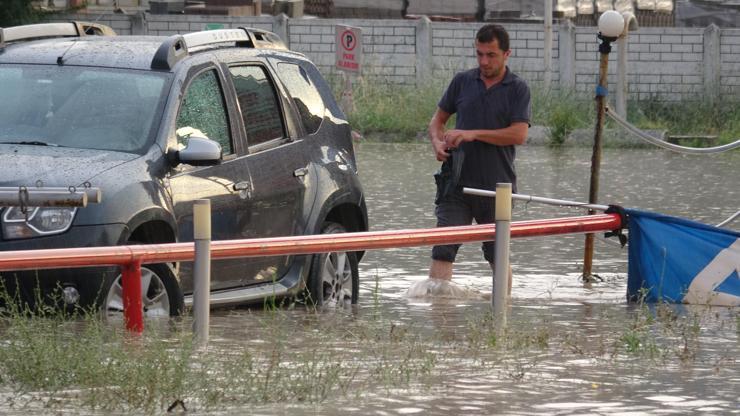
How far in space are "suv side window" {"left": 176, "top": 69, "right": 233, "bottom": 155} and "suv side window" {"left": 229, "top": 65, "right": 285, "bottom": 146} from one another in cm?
21

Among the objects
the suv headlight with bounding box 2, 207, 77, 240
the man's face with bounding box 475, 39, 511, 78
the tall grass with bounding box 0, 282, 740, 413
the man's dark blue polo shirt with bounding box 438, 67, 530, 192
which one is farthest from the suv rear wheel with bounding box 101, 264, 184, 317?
the man's face with bounding box 475, 39, 511, 78

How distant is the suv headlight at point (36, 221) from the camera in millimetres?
8781

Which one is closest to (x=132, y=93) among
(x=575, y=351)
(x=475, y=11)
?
(x=575, y=351)

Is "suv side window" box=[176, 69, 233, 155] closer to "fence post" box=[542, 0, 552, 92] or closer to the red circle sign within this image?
the red circle sign

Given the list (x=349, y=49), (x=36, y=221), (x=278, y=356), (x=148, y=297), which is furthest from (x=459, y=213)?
(x=349, y=49)

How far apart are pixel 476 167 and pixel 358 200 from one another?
2.55ft

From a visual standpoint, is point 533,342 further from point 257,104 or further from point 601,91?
point 601,91

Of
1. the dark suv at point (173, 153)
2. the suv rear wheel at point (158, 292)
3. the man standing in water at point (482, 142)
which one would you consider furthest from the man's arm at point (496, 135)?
the suv rear wheel at point (158, 292)

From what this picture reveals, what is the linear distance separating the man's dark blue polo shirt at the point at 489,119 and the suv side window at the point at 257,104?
3.96 feet

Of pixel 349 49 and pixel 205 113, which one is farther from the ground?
pixel 205 113

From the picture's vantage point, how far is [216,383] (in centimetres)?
721

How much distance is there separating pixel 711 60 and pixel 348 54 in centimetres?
678

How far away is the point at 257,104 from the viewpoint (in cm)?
1076

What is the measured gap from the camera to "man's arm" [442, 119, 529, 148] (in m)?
11.1
